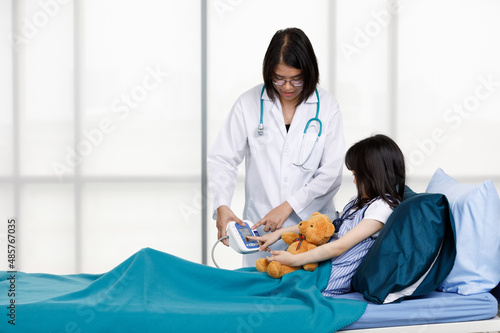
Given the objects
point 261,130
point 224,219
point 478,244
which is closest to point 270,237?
point 224,219

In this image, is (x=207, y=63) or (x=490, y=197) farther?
(x=207, y=63)

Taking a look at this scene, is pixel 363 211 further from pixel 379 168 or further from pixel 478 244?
pixel 478 244

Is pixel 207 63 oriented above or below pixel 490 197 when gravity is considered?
above

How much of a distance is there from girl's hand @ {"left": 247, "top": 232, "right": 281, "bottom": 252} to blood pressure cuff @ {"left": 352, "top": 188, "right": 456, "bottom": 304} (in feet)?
1.35

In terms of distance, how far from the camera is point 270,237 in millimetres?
2074

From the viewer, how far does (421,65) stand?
3781 millimetres

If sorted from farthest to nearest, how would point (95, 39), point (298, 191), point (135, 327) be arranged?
point (95, 39) < point (298, 191) < point (135, 327)

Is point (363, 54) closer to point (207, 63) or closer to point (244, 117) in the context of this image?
point (207, 63)

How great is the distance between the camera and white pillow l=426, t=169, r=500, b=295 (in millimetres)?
1831

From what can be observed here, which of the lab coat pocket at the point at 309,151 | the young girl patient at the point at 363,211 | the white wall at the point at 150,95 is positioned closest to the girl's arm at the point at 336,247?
the young girl patient at the point at 363,211

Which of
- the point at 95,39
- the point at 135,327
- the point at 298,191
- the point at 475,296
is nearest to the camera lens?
the point at 135,327

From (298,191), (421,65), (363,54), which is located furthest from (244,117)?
(421,65)

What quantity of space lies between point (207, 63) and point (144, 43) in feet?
1.45

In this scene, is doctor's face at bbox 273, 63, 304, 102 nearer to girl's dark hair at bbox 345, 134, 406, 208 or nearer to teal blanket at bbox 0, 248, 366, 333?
girl's dark hair at bbox 345, 134, 406, 208
